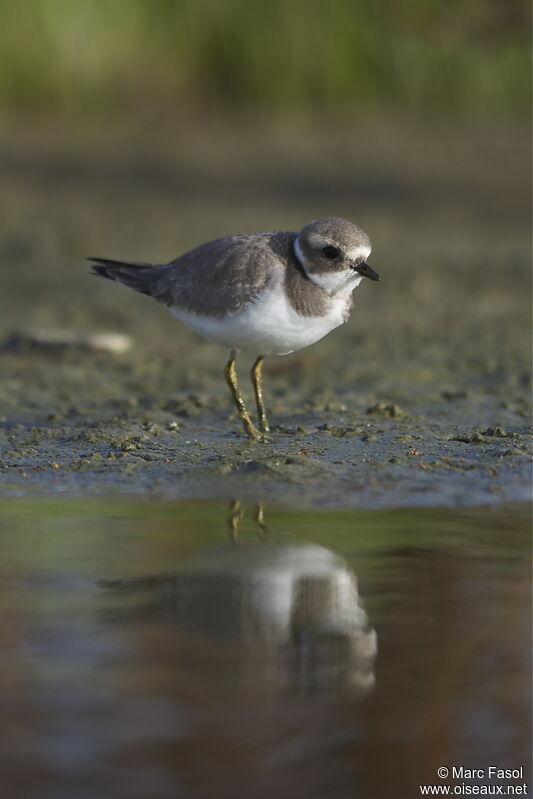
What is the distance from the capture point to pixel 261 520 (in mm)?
5324

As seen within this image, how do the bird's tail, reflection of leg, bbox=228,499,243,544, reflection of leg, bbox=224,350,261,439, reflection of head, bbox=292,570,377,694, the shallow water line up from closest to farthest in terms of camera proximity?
the shallow water, reflection of head, bbox=292,570,377,694, reflection of leg, bbox=228,499,243,544, reflection of leg, bbox=224,350,261,439, the bird's tail

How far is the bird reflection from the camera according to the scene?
12.6 feet

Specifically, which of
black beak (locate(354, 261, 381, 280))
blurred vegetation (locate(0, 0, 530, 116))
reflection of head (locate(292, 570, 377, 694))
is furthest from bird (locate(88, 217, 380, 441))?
blurred vegetation (locate(0, 0, 530, 116))

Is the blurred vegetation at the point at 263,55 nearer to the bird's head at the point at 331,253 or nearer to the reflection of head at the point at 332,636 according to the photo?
the bird's head at the point at 331,253

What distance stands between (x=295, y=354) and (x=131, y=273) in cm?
204

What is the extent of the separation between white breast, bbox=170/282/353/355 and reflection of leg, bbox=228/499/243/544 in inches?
33.4

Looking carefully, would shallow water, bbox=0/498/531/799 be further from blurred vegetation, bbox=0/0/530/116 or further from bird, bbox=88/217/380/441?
blurred vegetation, bbox=0/0/530/116

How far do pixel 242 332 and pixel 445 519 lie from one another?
1326 millimetres

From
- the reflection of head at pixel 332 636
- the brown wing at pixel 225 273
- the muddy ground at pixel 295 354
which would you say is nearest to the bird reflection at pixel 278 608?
the reflection of head at pixel 332 636

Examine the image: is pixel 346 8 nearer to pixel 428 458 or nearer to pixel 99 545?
pixel 428 458

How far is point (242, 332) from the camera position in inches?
240

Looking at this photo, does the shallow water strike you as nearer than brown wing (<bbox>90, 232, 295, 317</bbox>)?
Yes

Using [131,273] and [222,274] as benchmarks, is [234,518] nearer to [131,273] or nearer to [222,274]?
[222,274]

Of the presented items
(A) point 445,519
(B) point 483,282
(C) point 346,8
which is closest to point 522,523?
(A) point 445,519
